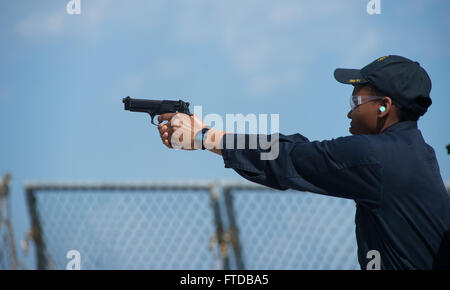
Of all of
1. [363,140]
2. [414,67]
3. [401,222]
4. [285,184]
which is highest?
[414,67]

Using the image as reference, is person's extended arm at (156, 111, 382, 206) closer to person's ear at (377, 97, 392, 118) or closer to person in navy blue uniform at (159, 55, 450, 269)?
person in navy blue uniform at (159, 55, 450, 269)

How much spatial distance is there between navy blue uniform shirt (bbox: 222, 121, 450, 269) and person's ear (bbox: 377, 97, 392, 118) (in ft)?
0.64

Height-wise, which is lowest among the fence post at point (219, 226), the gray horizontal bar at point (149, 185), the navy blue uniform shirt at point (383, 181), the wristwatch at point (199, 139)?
the fence post at point (219, 226)

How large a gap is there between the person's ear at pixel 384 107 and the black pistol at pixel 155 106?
1.19 meters

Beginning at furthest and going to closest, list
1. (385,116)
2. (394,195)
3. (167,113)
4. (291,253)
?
(291,253) < (167,113) < (385,116) < (394,195)

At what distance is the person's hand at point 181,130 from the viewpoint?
3.62m

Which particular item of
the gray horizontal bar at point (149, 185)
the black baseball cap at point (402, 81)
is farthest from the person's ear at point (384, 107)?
the gray horizontal bar at point (149, 185)

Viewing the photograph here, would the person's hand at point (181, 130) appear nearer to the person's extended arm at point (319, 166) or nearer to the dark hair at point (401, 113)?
the person's extended arm at point (319, 166)

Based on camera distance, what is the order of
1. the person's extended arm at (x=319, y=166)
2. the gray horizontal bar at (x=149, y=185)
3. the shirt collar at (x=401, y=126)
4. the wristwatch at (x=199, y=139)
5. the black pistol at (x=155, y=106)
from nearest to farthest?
the person's extended arm at (x=319, y=166) → the shirt collar at (x=401, y=126) → the wristwatch at (x=199, y=139) → the black pistol at (x=155, y=106) → the gray horizontal bar at (x=149, y=185)

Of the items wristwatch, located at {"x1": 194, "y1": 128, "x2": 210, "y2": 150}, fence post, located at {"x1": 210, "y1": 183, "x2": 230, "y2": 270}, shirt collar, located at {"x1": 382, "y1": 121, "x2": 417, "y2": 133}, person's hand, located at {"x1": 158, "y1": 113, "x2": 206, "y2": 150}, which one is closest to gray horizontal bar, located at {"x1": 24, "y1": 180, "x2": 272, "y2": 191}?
fence post, located at {"x1": 210, "y1": 183, "x2": 230, "y2": 270}

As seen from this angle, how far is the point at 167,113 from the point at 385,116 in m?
1.39

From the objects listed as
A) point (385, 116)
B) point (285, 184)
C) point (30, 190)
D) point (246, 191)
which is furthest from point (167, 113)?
point (30, 190)
